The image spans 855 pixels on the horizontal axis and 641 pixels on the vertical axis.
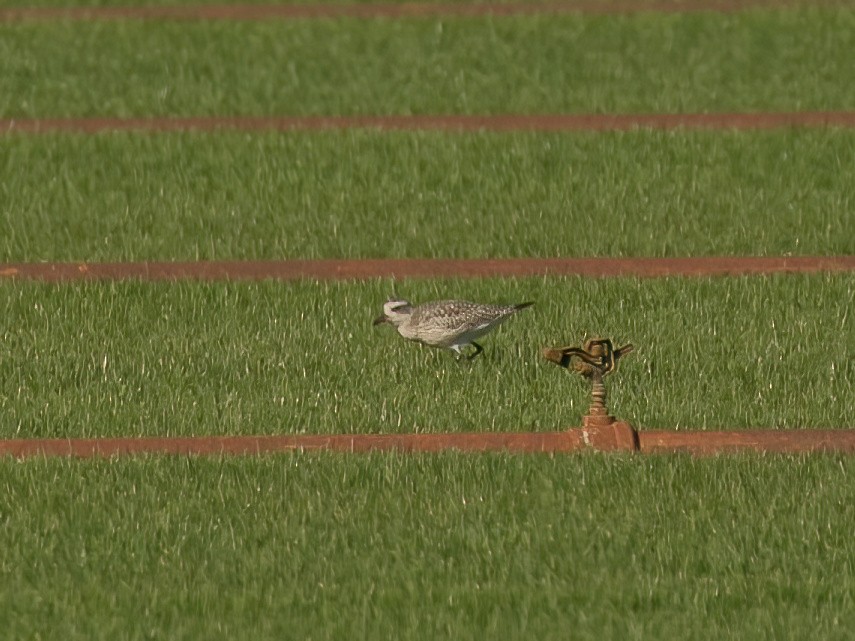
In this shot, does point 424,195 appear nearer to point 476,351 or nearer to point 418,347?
point 418,347

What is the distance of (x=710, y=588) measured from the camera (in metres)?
7.11

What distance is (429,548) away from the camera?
7.54 meters

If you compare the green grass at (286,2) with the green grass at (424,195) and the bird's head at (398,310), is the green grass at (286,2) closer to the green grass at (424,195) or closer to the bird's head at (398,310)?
the green grass at (424,195)

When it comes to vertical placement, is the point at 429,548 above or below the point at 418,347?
above

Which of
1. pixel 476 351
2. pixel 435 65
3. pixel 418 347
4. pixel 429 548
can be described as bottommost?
pixel 435 65

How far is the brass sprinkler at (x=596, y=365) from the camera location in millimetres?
8680

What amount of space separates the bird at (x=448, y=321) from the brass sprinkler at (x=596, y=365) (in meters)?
1.51

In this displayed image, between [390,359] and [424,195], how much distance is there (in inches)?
159

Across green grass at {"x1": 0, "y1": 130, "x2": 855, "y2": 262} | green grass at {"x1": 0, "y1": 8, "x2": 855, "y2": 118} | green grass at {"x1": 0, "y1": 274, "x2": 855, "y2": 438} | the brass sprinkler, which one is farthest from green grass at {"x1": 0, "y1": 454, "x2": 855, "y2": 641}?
green grass at {"x1": 0, "y1": 8, "x2": 855, "y2": 118}

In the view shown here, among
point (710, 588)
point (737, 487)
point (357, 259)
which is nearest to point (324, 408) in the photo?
point (737, 487)

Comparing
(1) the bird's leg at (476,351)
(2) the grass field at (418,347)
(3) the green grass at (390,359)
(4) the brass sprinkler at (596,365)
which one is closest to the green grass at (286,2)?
(2) the grass field at (418,347)

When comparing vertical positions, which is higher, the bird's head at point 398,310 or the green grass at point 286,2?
the bird's head at point 398,310

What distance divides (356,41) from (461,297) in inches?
270

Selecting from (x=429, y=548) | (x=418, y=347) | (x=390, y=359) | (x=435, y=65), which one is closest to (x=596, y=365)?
(x=429, y=548)
